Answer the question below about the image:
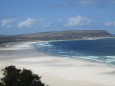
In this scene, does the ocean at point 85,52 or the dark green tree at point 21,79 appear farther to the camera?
the ocean at point 85,52

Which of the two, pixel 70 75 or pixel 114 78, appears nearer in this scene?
pixel 114 78

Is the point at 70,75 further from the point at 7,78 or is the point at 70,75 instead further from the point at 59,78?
the point at 7,78

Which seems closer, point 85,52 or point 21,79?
point 21,79

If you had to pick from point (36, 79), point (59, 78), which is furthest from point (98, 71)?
point (36, 79)

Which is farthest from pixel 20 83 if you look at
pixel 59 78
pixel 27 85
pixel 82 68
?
pixel 82 68

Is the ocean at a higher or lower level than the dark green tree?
higher

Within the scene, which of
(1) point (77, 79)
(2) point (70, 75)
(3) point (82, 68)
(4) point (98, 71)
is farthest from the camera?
(3) point (82, 68)

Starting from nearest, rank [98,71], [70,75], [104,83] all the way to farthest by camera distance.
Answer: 1. [104,83]
2. [70,75]
3. [98,71]

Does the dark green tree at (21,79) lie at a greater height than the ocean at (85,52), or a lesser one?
lesser

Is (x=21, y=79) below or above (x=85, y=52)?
below

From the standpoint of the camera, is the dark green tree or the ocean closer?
the dark green tree
